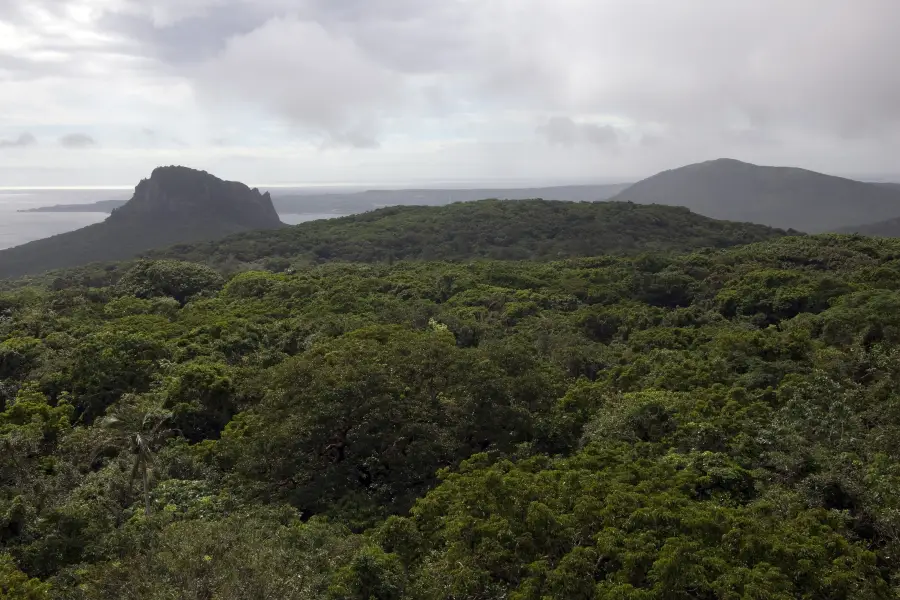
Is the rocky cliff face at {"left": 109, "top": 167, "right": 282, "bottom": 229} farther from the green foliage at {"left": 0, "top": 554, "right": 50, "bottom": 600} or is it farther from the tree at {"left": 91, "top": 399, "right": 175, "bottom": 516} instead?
the green foliage at {"left": 0, "top": 554, "right": 50, "bottom": 600}

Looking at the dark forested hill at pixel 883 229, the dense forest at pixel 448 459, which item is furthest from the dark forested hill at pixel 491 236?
the dark forested hill at pixel 883 229

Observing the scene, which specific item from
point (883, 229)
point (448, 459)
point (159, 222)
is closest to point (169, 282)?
point (448, 459)

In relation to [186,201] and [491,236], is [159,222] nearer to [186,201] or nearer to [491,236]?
[186,201]

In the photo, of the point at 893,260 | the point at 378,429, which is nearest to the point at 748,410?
the point at 378,429

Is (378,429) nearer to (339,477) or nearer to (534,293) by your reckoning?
(339,477)

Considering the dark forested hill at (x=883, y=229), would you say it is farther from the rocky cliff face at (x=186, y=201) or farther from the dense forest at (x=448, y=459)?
the rocky cliff face at (x=186, y=201)

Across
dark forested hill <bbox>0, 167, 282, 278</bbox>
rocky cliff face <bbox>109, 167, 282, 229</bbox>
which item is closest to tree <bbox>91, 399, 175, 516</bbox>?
dark forested hill <bbox>0, 167, 282, 278</bbox>
